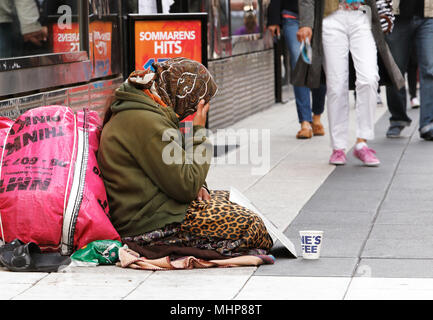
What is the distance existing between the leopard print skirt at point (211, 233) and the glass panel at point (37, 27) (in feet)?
6.70

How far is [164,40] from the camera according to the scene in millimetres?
6883

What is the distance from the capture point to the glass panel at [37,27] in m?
6.18

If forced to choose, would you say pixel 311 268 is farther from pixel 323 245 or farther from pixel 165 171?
pixel 165 171

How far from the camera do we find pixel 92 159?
4793mm

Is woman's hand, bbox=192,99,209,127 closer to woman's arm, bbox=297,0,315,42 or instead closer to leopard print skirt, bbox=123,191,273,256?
leopard print skirt, bbox=123,191,273,256

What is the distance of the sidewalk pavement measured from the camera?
4.13m

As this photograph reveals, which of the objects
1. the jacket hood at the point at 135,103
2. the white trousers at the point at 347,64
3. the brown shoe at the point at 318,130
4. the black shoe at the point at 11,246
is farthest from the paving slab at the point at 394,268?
the brown shoe at the point at 318,130

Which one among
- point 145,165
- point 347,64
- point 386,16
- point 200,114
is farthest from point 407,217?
point 386,16

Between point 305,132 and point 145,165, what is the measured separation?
17.1 ft

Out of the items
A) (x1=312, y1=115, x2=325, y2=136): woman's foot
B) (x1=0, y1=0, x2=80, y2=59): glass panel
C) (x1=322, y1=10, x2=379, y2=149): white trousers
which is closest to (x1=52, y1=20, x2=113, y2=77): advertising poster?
(x1=0, y1=0, x2=80, y2=59): glass panel

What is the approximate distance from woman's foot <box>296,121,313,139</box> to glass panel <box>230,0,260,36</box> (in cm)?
185

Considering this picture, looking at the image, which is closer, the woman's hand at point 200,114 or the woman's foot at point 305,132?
the woman's hand at point 200,114

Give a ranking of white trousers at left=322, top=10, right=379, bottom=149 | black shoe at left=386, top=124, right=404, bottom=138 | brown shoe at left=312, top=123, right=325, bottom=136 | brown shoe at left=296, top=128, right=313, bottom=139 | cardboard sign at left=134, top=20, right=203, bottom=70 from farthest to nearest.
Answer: brown shoe at left=312, top=123, right=325, bottom=136 < brown shoe at left=296, top=128, right=313, bottom=139 < black shoe at left=386, top=124, right=404, bottom=138 < white trousers at left=322, top=10, right=379, bottom=149 < cardboard sign at left=134, top=20, right=203, bottom=70

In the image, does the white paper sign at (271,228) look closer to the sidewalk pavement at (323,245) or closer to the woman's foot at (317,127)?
the sidewalk pavement at (323,245)
